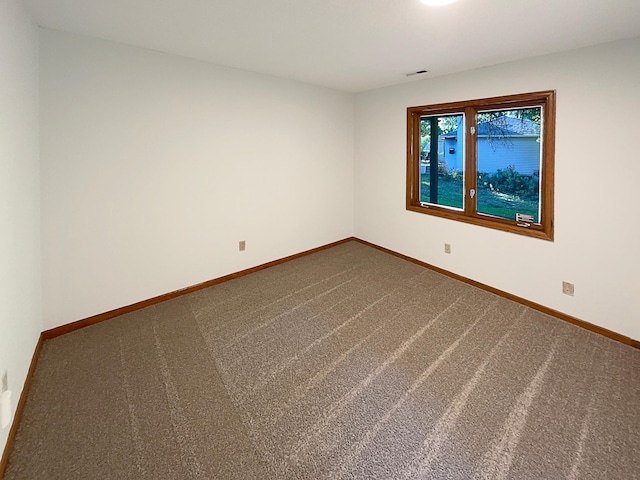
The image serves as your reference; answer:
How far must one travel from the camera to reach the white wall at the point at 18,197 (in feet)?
5.52

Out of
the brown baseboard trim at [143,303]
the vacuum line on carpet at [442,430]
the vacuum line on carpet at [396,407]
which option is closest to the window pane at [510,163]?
the vacuum line on carpet at [396,407]

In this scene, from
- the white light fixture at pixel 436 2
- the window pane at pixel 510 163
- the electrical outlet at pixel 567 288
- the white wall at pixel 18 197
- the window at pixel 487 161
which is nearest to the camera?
the white wall at pixel 18 197

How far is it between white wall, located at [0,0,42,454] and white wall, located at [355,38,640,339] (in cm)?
361

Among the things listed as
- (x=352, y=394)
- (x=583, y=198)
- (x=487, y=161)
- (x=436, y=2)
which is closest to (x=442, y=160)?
(x=487, y=161)

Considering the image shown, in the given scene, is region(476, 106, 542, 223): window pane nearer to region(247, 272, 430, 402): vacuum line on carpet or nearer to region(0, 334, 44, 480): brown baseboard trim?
region(247, 272, 430, 402): vacuum line on carpet

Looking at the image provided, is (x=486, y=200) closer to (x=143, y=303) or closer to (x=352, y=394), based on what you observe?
(x=352, y=394)

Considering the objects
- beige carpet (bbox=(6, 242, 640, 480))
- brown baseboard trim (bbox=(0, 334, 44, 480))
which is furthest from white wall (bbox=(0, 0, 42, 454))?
beige carpet (bbox=(6, 242, 640, 480))

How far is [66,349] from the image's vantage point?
256 centimetres

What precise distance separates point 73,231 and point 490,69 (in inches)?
156

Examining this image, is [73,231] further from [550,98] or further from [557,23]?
[550,98]

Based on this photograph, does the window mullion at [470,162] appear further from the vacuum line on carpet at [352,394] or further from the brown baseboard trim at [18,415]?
the brown baseboard trim at [18,415]

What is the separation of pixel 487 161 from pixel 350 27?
212 centimetres

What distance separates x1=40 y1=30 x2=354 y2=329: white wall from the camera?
266 cm

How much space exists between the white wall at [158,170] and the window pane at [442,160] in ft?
4.59
